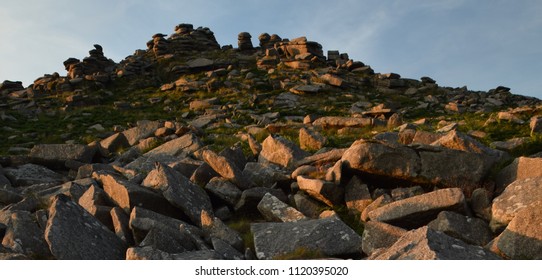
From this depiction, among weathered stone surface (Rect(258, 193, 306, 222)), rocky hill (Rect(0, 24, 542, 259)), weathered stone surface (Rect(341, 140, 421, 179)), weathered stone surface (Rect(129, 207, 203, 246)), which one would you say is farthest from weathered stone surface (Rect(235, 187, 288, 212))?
weathered stone surface (Rect(341, 140, 421, 179))

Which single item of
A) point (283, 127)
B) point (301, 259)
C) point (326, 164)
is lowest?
point (301, 259)

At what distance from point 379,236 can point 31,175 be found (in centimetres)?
1299

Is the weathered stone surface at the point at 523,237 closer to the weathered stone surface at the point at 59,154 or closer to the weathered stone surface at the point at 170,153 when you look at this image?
the weathered stone surface at the point at 170,153

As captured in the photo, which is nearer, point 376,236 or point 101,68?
point 376,236

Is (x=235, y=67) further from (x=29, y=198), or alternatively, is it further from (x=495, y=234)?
(x=495, y=234)

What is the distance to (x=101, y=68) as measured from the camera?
222ft

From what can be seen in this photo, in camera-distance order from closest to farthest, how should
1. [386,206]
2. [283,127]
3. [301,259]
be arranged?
1. [301,259]
2. [386,206]
3. [283,127]

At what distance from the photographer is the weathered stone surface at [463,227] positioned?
8102mm

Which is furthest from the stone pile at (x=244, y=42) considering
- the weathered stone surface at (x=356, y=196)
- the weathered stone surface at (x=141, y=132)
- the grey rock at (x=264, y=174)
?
the weathered stone surface at (x=356, y=196)

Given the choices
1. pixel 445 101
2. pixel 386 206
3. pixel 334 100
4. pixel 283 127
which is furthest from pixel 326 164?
pixel 445 101

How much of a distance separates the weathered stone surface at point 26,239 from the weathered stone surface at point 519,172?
9.43m

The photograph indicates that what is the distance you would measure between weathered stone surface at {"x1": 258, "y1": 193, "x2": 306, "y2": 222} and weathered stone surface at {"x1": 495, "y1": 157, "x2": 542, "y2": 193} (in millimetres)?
4555

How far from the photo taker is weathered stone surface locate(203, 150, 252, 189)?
11842 mm

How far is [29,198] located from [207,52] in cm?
6230
